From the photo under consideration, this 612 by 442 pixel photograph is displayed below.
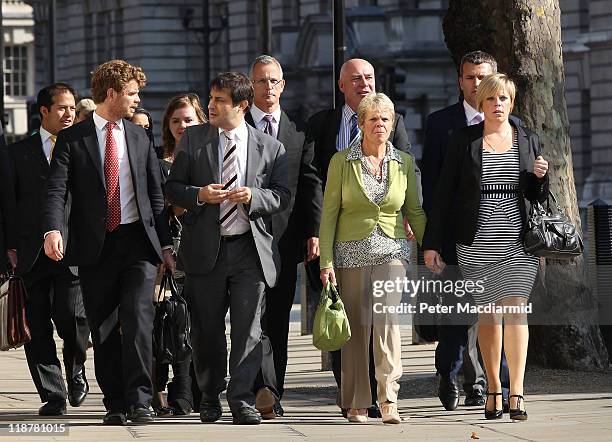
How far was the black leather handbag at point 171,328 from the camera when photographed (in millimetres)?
11125

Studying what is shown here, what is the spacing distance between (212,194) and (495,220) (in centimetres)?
157

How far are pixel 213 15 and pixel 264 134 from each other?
4941 centimetres

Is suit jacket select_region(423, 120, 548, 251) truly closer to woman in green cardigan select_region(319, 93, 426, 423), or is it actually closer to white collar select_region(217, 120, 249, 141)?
woman in green cardigan select_region(319, 93, 426, 423)

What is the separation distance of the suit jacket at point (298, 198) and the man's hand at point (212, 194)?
715 millimetres

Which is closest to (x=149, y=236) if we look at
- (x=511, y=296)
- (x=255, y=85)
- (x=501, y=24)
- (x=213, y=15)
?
(x=255, y=85)

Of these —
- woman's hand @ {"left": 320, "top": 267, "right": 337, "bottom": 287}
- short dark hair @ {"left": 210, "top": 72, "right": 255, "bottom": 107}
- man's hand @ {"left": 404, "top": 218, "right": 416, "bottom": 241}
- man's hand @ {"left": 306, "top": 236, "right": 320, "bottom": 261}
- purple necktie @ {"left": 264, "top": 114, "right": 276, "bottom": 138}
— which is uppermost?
short dark hair @ {"left": 210, "top": 72, "right": 255, "bottom": 107}

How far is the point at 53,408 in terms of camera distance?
11.4 m

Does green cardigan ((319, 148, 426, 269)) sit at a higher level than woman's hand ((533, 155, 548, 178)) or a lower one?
lower

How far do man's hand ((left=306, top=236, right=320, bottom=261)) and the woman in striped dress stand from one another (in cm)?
74

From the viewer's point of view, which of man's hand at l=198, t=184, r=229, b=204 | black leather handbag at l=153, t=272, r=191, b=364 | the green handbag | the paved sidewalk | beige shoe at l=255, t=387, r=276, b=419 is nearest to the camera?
the paved sidewalk

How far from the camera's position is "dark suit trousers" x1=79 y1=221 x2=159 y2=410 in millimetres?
10742

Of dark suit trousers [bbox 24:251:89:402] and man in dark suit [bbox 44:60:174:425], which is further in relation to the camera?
dark suit trousers [bbox 24:251:89:402]

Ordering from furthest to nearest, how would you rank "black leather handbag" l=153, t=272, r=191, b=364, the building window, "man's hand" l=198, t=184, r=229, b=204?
the building window, "black leather handbag" l=153, t=272, r=191, b=364, "man's hand" l=198, t=184, r=229, b=204

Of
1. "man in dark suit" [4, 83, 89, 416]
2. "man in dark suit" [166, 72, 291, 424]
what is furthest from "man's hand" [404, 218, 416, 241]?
"man in dark suit" [4, 83, 89, 416]
